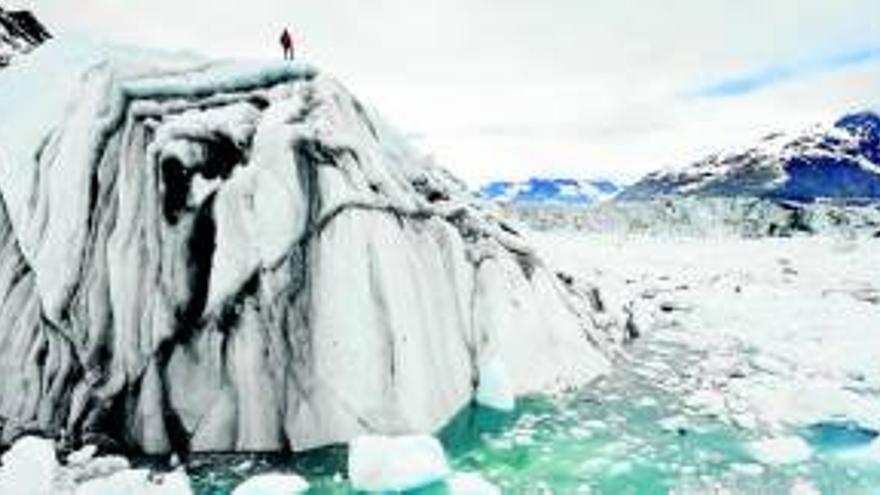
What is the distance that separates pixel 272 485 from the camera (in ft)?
23.2

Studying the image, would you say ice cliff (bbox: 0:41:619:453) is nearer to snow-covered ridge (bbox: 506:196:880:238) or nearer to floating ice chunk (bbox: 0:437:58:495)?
floating ice chunk (bbox: 0:437:58:495)

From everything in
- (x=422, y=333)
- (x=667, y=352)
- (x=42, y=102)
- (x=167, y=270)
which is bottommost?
(x=667, y=352)

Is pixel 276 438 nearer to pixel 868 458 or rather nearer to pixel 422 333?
pixel 422 333

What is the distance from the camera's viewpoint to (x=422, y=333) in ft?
29.3

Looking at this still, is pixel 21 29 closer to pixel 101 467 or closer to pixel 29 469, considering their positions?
pixel 101 467

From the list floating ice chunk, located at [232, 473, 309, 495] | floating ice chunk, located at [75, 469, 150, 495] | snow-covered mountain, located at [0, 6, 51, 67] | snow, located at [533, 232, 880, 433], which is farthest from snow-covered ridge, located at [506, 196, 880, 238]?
floating ice chunk, located at [75, 469, 150, 495]

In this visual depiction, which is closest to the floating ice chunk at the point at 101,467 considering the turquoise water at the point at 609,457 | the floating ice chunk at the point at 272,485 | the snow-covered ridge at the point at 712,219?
the turquoise water at the point at 609,457

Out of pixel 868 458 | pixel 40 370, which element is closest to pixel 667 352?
pixel 868 458

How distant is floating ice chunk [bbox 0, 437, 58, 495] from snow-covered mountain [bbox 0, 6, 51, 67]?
95.2ft

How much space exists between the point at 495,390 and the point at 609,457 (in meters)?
1.64

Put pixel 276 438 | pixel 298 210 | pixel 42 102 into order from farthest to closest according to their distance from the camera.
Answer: pixel 42 102
pixel 298 210
pixel 276 438

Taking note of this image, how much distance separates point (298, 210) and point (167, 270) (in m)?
1.32

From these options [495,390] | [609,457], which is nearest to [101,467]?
[495,390]

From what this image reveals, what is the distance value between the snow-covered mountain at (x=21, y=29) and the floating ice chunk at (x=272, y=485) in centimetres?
3003
